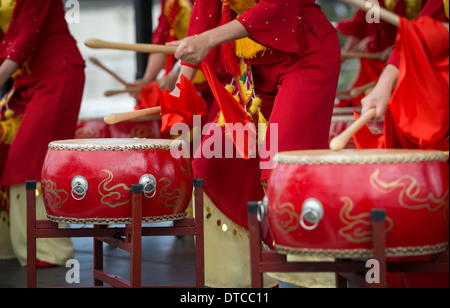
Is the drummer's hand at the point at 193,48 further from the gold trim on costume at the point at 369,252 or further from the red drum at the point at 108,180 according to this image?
the gold trim on costume at the point at 369,252

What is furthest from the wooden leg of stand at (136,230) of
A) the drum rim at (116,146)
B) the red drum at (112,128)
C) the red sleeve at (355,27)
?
the red sleeve at (355,27)

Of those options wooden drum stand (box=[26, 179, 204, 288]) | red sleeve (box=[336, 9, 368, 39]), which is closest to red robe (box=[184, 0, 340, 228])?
wooden drum stand (box=[26, 179, 204, 288])

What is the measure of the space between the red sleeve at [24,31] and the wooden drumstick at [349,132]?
1849 millimetres

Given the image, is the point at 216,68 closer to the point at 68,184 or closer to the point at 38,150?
the point at 68,184

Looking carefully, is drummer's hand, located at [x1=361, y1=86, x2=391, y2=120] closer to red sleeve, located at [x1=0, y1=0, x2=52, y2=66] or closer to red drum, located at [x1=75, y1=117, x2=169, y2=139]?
red sleeve, located at [x1=0, y1=0, x2=52, y2=66]

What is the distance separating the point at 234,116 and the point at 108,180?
0.43 metres

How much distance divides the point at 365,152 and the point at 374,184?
13 cm

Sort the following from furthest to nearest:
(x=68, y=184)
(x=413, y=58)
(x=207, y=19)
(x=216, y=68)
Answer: (x=216, y=68) < (x=207, y=19) < (x=68, y=184) < (x=413, y=58)

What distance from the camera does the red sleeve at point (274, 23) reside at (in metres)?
2.17

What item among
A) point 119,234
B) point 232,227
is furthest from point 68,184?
point 232,227

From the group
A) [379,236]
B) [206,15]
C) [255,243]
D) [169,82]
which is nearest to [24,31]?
[169,82]

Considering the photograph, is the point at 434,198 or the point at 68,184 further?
the point at 68,184

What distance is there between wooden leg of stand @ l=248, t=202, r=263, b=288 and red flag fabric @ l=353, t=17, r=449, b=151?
420 mm

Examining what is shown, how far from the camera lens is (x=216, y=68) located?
2740mm
